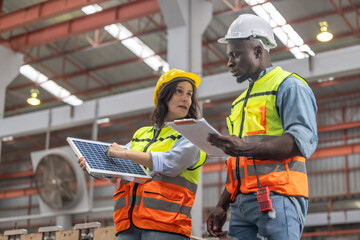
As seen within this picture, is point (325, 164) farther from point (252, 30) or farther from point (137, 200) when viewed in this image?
point (252, 30)

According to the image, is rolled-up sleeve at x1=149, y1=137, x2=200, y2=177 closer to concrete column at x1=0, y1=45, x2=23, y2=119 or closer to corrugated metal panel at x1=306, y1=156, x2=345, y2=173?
concrete column at x1=0, y1=45, x2=23, y2=119

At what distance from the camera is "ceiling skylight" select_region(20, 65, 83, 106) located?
24.9m

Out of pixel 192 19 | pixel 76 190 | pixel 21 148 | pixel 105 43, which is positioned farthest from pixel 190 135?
pixel 21 148

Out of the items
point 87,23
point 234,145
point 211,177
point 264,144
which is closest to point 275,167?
point 264,144

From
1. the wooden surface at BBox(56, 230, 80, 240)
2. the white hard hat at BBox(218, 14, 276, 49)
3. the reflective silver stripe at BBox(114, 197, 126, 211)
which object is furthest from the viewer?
the wooden surface at BBox(56, 230, 80, 240)

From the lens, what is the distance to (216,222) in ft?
10.3

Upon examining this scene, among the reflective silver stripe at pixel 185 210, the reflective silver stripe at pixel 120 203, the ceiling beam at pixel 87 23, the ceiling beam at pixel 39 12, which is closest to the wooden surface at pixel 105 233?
the reflective silver stripe at pixel 120 203

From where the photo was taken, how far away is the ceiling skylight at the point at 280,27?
741 inches

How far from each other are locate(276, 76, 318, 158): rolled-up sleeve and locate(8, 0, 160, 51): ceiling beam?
38.0ft

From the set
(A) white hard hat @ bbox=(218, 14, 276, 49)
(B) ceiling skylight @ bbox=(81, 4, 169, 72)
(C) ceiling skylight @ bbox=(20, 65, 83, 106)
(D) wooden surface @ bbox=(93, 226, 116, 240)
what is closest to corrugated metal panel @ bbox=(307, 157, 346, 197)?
(B) ceiling skylight @ bbox=(81, 4, 169, 72)

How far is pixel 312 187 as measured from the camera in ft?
84.2

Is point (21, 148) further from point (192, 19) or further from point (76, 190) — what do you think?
point (192, 19)

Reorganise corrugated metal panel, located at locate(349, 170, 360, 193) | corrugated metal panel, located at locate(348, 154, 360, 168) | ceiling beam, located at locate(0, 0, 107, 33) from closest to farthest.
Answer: ceiling beam, located at locate(0, 0, 107, 33) → corrugated metal panel, located at locate(349, 170, 360, 193) → corrugated metal panel, located at locate(348, 154, 360, 168)

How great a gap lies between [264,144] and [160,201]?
105cm
